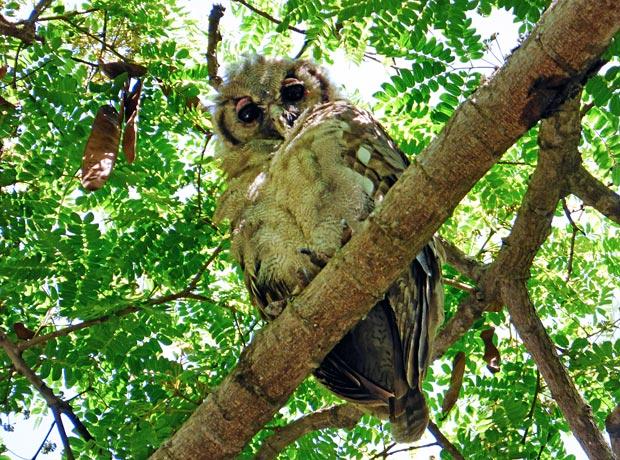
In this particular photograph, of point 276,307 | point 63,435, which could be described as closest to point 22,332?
point 63,435

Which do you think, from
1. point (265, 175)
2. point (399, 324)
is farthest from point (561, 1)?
point (265, 175)

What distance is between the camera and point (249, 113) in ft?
13.2

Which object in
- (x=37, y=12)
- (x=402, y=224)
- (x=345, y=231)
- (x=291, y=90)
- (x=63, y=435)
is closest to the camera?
(x=402, y=224)

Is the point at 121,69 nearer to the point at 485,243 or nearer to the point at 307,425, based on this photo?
the point at 307,425

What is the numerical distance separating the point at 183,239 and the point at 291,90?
2.86 feet

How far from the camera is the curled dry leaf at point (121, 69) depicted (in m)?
3.71

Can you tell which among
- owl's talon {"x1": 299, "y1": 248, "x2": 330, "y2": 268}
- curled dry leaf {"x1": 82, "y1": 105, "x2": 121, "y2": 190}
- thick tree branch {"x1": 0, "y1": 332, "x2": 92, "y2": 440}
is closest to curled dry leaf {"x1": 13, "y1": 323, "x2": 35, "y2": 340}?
thick tree branch {"x1": 0, "y1": 332, "x2": 92, "y2": 440}

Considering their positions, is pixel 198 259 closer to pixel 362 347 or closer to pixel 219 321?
pixel 219 321

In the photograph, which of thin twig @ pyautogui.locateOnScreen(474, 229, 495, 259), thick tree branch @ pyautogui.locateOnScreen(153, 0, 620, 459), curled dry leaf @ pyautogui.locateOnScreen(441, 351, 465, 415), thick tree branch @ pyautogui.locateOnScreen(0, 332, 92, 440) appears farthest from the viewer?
thin twig @ pyautogui.locateOnScreen(474, 229, 495, 259)

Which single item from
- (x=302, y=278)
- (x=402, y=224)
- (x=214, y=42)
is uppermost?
(x=214, y=42)

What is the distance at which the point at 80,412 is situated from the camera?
12.3 feet

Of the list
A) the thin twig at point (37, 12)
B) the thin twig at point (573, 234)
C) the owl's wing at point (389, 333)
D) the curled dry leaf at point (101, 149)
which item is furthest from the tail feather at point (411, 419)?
the thin twig at point (37, 12)

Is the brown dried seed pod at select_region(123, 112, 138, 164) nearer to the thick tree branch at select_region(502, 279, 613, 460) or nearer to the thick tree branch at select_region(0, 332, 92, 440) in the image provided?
the thick tree branch at select_region(0, 332, 92, 440)

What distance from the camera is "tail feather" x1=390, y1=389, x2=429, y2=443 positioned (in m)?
3.14
